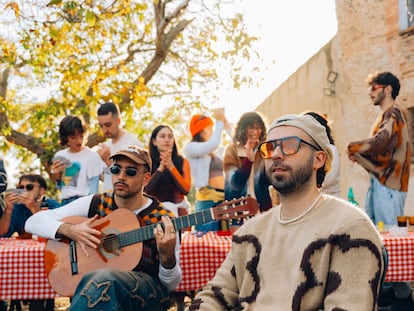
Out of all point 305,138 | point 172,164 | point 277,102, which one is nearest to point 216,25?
point 277,102

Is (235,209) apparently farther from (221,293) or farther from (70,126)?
(70,126)

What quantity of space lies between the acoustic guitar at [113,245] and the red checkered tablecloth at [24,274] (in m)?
0.20

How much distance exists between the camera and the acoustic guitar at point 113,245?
349 cm

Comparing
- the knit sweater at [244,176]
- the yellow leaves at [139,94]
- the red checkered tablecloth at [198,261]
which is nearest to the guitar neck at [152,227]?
the red checkered tablecloth at [198,261]

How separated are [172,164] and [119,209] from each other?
5.12 feet

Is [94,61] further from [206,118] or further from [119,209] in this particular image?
[119,209]

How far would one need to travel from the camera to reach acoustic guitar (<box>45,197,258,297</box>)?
349cm

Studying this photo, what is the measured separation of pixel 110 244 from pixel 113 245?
26 mm

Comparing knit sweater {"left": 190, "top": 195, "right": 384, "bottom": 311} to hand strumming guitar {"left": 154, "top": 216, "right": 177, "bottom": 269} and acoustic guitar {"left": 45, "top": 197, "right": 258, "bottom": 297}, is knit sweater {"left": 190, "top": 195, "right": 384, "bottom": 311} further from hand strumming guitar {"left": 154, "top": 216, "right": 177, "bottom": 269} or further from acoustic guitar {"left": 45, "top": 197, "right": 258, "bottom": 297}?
acoustic guitar {"left": 45, "top": 197, "right": 258, "bottom": 297}

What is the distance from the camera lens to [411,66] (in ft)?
42.3

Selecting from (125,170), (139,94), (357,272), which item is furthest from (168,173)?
(139,94)

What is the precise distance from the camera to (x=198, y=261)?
397 cm

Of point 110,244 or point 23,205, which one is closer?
point 110,244

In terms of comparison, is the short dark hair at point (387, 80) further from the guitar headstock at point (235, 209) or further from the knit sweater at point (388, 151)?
the guitar headstock at point (235, 209)
